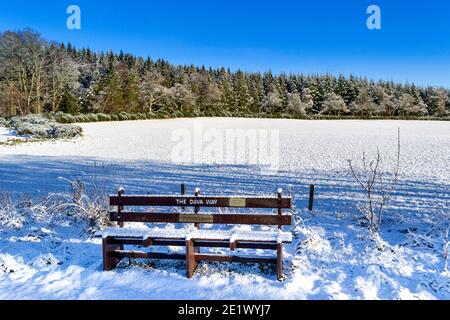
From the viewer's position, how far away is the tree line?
48.6 metres

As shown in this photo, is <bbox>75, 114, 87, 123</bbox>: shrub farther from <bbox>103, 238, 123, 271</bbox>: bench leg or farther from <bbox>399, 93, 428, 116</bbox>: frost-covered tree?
<bbox>399, 93, 428, 116</bbox>: frost-covered tree

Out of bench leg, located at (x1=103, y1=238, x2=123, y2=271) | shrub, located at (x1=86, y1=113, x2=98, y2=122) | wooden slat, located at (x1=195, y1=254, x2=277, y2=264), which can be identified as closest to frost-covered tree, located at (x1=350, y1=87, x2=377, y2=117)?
shrub, located at (x1=86, y1=113, x2=98, y2=122)

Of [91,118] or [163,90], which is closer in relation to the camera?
[91,118]

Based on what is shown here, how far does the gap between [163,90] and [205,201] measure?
223ft

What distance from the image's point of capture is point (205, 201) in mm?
6062

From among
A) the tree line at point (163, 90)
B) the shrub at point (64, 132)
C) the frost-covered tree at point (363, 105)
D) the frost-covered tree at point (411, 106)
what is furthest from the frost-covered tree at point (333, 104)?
the shrub at point (64, 132)

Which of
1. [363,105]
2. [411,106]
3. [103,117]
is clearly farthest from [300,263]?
[411,106]

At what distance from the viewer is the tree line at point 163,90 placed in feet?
159

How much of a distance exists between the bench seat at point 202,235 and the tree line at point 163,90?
151ft

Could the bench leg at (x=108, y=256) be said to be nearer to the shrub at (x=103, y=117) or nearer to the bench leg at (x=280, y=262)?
the bench leg at (x=280, y=262)

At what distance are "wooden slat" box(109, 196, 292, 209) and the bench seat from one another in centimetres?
43

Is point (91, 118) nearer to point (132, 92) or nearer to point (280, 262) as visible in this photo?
point (132, 92)

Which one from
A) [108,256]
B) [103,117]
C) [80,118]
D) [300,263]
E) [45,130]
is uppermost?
[103,117]

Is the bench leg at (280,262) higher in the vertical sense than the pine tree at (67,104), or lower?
lower
